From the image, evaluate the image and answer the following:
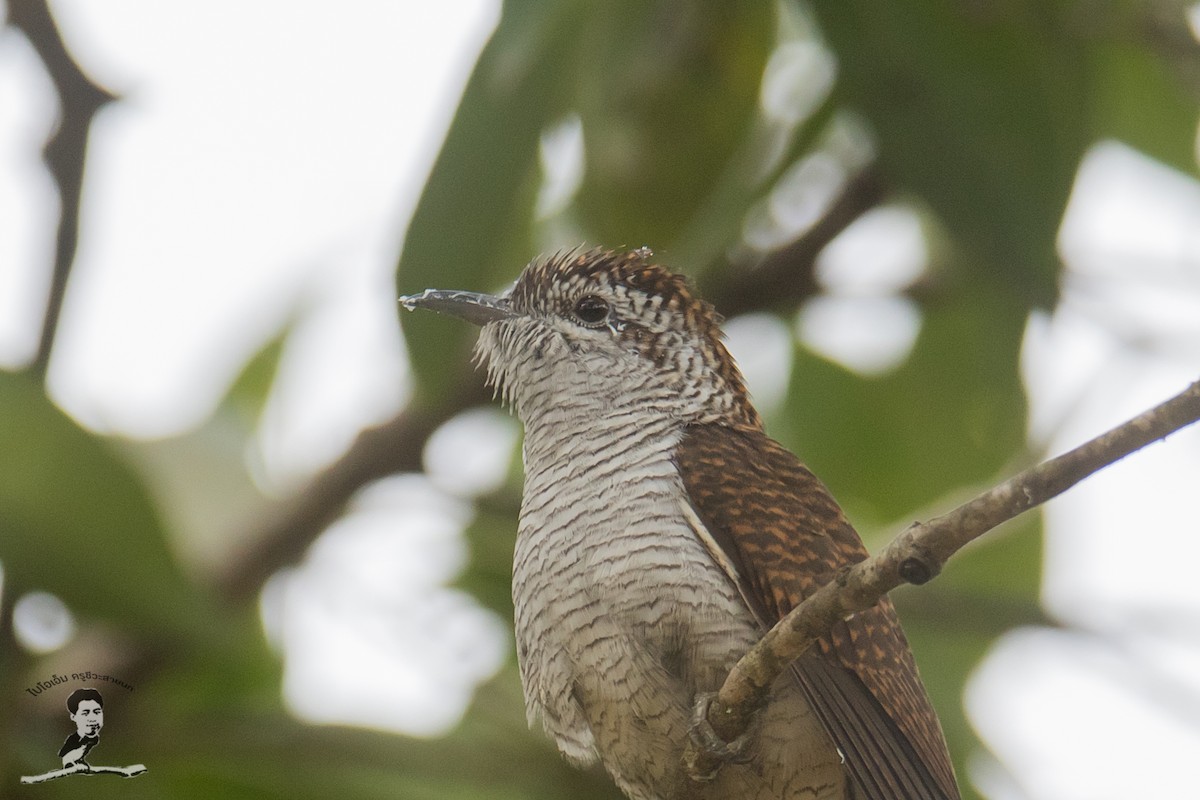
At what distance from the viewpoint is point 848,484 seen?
4152 mm

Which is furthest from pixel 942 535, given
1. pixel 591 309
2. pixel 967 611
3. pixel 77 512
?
pixel 967 611

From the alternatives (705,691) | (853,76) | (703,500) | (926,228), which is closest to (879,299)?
(926,228)

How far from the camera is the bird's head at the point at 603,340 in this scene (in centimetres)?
309

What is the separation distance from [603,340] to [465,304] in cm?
31

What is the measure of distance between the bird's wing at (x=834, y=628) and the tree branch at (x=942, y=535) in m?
0.55

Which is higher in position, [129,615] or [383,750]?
[129,615]

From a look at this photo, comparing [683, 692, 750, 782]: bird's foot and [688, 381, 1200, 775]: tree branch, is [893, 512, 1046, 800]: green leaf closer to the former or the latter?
[683, 692, 750, 782]: bird's foot

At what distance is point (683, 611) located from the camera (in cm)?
258

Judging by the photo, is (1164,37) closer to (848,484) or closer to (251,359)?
(848,484)

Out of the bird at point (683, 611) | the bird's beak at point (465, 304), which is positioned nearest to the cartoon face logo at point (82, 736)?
the bird at point (683, 611)

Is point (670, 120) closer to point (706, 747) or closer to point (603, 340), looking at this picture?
point (603, 340)

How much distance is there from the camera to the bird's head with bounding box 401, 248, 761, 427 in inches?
122

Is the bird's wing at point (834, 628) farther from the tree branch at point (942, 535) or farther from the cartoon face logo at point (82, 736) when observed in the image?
the cartoon face logo at point (82, 736)

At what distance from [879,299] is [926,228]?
0.37m
